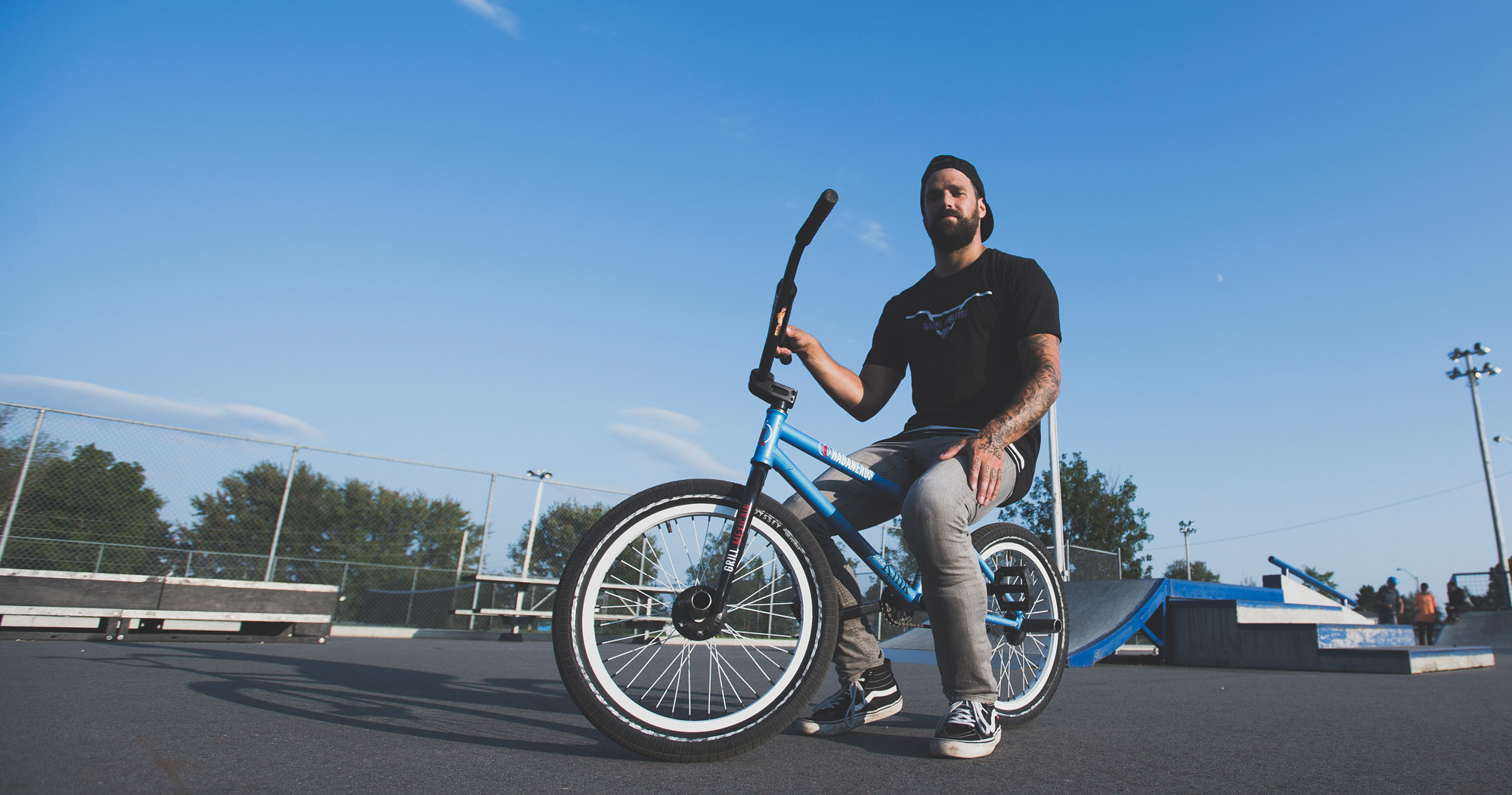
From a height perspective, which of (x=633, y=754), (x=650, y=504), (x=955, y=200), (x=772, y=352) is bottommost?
(x=633, y=754)

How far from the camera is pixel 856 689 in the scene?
8.50ft

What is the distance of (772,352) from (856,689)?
120 cm

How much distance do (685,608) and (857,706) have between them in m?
0.89

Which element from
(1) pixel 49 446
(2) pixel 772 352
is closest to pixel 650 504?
(2) pixel 772 352

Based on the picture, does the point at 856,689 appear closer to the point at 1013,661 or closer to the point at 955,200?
the point at 1013,661

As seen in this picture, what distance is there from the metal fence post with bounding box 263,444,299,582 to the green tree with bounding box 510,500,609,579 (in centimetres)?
313

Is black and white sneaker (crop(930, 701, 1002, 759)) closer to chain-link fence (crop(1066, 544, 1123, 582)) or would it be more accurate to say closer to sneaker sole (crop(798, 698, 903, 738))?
sneaker sole (crop(798, 698, 903, 738))

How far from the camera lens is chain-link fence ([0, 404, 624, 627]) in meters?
9.09

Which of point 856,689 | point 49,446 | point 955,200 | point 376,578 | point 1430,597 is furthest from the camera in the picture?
point 1430,597

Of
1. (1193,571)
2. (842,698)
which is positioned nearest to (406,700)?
(842,698)

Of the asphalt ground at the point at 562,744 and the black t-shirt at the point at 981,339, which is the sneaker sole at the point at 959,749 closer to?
the asphalt ground at the point at 562,744

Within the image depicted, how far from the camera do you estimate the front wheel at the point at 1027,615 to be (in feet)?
9.57

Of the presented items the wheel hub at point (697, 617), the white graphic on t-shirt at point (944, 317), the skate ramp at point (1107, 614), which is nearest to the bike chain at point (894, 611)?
the wheel hub at point (697, 617)

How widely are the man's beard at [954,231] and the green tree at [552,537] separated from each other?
9.79 meters
